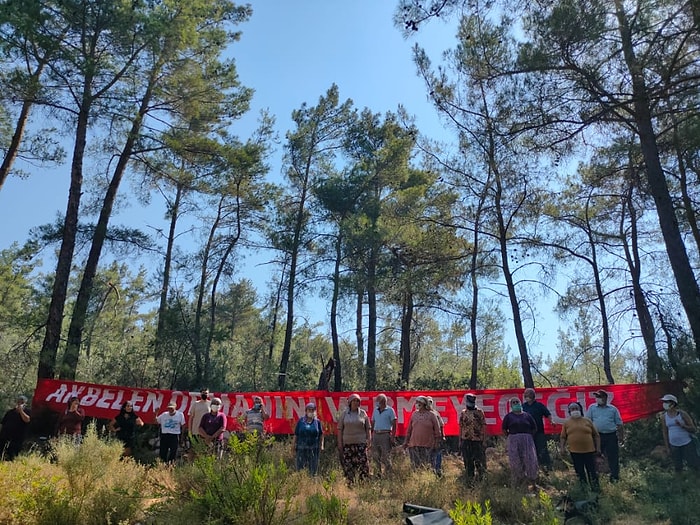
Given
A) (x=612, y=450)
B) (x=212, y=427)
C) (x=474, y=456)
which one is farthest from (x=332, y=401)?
(x=612, y=450)

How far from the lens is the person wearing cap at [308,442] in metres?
7.06

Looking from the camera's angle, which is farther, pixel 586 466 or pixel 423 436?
pixel 423 436

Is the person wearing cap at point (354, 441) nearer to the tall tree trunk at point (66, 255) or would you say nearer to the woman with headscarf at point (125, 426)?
the woman with headscarf at point (125, 426)

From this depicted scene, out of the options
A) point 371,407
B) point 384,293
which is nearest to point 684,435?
point 371,407

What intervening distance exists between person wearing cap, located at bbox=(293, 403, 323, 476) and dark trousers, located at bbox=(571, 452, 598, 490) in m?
3.39

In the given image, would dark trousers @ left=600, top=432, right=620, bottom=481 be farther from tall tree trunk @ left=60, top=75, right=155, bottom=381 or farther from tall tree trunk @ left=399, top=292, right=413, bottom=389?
tall tree trunk @ left=60, top=75, right=155, bottom=381

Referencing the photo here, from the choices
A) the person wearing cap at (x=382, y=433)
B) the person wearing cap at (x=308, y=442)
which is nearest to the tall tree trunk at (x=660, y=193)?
the person wearing cap at (x=382, y=433)

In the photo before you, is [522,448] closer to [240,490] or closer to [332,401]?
[332,401]

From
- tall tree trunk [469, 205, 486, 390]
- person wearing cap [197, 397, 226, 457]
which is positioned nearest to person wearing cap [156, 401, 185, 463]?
person wearing cap [197, 397, 226, 457]

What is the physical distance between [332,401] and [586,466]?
468 centimetres

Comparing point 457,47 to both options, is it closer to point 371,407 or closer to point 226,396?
point 371,407

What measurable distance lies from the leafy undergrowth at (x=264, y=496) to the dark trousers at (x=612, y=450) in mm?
143

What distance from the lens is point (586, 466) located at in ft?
20.7

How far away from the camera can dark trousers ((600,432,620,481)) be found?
265 inches
